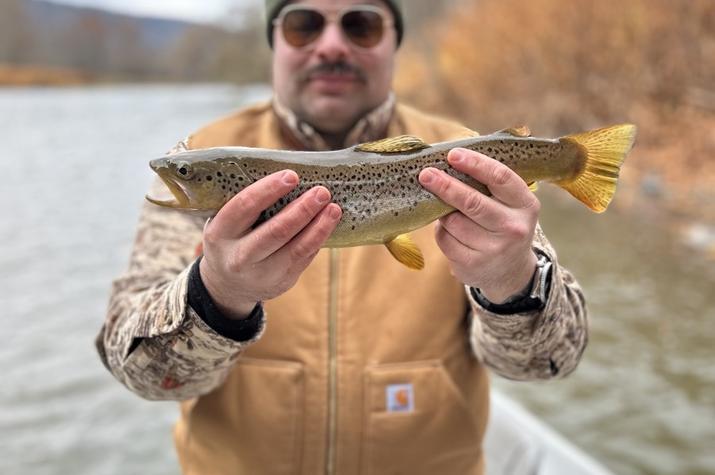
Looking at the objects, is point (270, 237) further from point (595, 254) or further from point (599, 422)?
point (595, 254)

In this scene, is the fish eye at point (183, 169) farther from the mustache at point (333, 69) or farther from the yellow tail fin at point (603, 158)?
the mustache at point (333, 69)

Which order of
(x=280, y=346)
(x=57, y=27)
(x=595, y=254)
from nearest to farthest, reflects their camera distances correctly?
(x=280, y=346) → (x=595, y=254) → (x=57, y=27)

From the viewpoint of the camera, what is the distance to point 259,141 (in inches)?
123

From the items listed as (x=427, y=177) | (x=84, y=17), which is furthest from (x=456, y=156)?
(x=84, y=17)

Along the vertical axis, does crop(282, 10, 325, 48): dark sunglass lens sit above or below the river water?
above

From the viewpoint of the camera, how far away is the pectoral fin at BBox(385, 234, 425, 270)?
6.88 feet

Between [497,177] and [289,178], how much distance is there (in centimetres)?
58

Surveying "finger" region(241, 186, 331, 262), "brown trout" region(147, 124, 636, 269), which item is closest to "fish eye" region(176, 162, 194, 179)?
"brown trout" region(147, 124, 636, 269)

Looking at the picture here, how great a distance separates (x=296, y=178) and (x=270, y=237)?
0.57 ft

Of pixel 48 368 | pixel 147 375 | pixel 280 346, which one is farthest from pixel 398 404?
pixel 48 368

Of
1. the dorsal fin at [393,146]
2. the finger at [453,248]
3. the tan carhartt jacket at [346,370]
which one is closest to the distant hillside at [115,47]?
the tan carhartt jacket at [346,370]

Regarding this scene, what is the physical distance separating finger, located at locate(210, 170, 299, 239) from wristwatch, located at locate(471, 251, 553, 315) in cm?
83

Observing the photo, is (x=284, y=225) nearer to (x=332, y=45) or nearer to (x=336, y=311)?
(x=336, y=311)

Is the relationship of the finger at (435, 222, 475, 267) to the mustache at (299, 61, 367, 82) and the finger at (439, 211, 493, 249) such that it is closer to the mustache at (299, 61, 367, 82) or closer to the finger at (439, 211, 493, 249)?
the finger at (439, 211, 493, 249)
